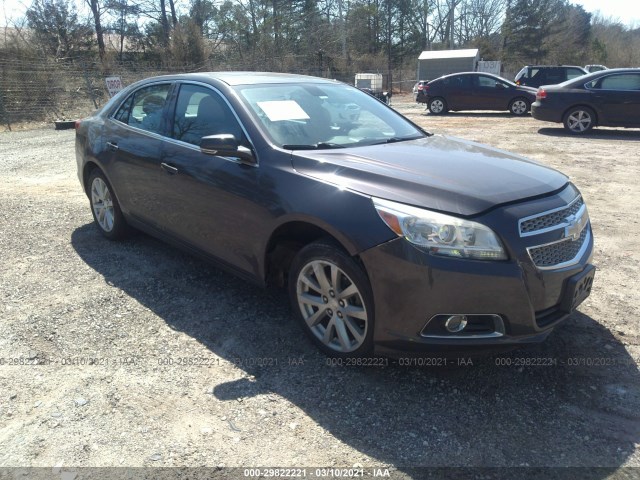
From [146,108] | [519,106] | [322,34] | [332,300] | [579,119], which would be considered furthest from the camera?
[322,34]

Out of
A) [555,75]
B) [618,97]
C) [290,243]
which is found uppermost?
[555,75]

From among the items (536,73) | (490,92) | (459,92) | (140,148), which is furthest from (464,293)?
(536,73)

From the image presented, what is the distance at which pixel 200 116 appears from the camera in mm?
3932

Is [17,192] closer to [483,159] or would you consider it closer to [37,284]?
[37,284]

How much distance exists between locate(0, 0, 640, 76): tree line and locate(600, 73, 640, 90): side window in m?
21.7

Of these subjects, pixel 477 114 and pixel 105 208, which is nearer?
pixel 105 208

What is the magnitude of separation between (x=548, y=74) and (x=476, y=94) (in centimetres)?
339

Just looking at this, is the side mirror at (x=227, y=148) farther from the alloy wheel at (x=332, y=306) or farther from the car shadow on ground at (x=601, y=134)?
the car shadow on ground at (x=601, y=134)

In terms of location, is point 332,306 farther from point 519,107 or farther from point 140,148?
point 519,107

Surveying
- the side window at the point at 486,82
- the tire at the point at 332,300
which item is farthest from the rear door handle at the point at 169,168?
the side window at the point at 486,82

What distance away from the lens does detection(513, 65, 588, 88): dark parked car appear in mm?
19125

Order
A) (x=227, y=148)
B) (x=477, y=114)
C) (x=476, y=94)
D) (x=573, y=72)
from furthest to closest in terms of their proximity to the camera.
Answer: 1. (x=573, y=72)
2. (x=477, y=114)
3. (x=476, y=94)
4. (x=227, y=148)

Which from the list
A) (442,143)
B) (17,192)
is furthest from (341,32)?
(442,143)

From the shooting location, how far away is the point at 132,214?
15.5ft
